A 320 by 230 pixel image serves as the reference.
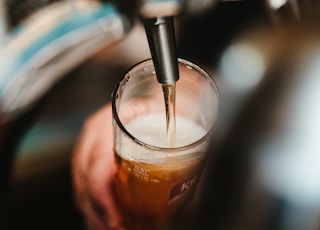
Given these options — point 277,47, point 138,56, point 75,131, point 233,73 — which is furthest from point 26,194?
point 277,47

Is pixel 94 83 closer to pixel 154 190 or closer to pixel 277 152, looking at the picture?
pixel 277 152

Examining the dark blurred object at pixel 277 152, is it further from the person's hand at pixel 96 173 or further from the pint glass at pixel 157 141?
the pint glass at pixel 157 141

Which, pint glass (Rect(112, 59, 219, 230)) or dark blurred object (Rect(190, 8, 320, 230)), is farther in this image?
dark blurred object (Rect(190, 8, 320, 230))

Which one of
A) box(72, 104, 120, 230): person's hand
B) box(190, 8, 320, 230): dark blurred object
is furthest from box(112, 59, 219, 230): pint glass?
box(190, 8, 320, 230): dark blurred object

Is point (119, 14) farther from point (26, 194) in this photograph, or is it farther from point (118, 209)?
point (26, 194)

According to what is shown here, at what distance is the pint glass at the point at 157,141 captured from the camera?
574 millimetres

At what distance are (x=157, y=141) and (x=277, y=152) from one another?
52 cm

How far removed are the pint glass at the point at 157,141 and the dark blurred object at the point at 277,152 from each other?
41 centimetres

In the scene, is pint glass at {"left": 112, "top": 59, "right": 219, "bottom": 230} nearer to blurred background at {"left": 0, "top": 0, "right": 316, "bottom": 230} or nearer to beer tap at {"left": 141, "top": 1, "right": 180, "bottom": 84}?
beer tap at {"left": 141, "top": 1, "right": 180, "bottom": 84}

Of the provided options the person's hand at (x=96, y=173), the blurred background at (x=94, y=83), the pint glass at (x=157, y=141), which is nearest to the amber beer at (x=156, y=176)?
the pint glass at (x=157, y=141)

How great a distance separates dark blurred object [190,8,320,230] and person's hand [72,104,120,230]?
223mm

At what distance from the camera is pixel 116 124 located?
588mm

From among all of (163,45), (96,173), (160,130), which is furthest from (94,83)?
(163,45)

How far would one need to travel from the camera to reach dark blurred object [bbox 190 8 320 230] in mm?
1064
